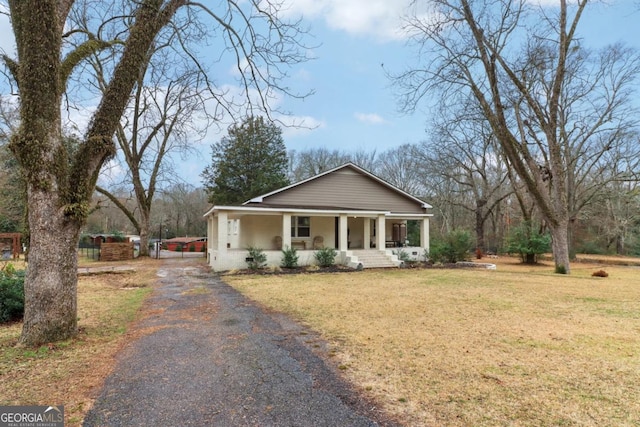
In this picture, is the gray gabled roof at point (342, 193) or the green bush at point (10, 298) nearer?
the green bush at point (10, 298)

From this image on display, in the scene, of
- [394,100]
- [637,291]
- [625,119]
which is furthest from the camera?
[625,119]

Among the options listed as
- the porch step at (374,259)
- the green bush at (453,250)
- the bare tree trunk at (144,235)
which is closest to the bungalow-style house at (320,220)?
the porch step at (374,259)

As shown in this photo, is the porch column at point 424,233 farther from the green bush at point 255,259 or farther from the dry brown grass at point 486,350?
the dry brown grass at point 486,350

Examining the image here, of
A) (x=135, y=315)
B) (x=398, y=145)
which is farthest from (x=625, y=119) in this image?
(x=135, y=315)

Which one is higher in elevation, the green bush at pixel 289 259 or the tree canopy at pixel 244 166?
the tree canopy at pixel 244 166

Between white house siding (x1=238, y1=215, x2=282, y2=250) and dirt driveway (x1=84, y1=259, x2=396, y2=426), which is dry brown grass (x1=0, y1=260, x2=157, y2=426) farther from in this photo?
white house siding (x1=238, y1=215, x2=282, y2=250)

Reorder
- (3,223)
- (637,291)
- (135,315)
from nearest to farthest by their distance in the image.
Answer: (135,315)
(637,291)
(3,223)

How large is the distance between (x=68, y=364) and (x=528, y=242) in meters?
21.7

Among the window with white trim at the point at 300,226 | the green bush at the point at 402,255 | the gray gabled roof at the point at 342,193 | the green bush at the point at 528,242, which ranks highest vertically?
the gray gabled roof at the point at 342,193

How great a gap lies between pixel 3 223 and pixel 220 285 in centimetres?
2296

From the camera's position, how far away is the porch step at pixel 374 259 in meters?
16.2

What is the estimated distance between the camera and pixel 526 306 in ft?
24.3

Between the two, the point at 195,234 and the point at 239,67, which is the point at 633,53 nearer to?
the point at 239,67

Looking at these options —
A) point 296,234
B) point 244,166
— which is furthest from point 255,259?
point 244,166
